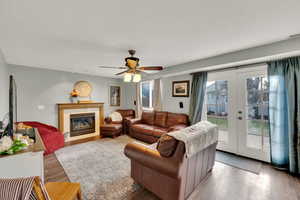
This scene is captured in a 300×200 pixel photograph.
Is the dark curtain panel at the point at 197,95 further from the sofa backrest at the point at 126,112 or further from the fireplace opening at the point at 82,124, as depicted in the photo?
the fireplace opening at the point at 82,124

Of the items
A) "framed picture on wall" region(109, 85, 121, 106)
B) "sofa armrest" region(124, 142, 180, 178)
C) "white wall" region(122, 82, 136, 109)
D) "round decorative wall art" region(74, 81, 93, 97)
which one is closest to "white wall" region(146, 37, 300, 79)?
"sofa armrest" region(124, 142, 180, 178)

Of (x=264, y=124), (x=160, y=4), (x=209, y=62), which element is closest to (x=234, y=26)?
(x=160, y=4)

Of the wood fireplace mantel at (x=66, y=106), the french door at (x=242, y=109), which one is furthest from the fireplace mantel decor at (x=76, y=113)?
the french door at (x=242, y=109)

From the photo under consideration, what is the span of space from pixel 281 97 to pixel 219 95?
3.92 feet

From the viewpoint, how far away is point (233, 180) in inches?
88.2

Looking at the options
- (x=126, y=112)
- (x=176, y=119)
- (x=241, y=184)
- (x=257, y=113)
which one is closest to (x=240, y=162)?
(x=241, y=184)

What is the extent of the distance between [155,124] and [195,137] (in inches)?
113

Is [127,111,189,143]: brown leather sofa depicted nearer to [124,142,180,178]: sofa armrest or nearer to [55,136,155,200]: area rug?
[55,136,155,200]: area rug

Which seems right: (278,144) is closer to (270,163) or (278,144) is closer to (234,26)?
(270,163)

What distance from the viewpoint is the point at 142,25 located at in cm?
170

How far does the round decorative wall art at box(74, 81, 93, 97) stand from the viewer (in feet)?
15.5

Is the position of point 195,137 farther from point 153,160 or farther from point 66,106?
point 66,106

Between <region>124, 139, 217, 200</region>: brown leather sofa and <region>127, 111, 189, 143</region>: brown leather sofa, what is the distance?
1.63 m

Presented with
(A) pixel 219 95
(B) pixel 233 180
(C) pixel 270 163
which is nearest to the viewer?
(B) pixel 233 180
